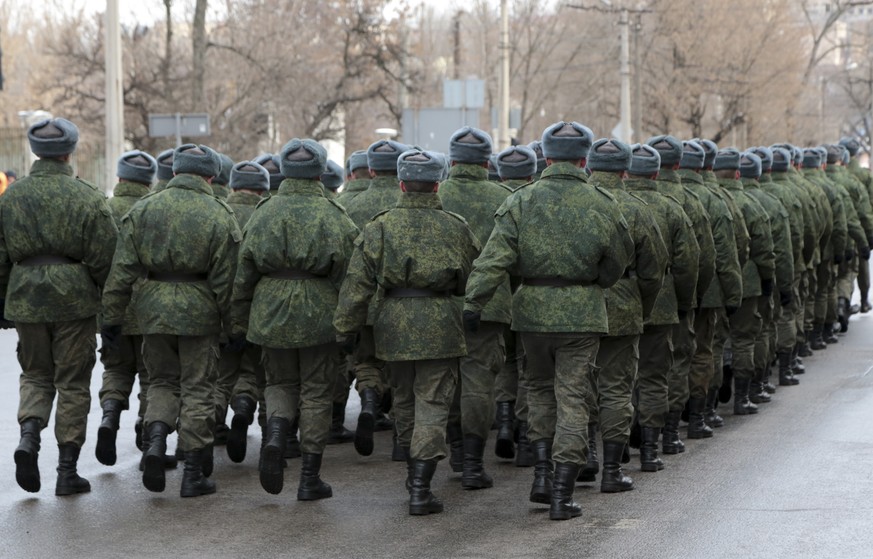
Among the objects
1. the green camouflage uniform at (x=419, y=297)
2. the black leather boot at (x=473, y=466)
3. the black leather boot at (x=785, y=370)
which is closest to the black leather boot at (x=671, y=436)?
the black leather boot at (x=473, y=466)

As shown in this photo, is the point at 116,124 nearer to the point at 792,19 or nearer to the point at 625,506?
the point at 625,506

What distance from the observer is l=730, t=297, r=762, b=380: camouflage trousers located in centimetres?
1248

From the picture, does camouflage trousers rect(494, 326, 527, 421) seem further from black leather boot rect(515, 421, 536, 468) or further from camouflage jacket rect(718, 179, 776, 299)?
camouflage jacket rect(718, 179, 776, 299)

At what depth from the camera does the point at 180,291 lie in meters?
9.08

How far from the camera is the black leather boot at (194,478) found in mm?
9039

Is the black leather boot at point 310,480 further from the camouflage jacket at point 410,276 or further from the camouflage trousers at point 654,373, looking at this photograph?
the camouflage trousers at point 654,373

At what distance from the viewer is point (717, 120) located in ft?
189

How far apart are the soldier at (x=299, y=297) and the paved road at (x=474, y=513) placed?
477 millimetres

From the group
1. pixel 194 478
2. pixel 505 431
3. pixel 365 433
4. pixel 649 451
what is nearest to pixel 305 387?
pixel 194 478

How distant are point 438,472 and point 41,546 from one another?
9.37 feet

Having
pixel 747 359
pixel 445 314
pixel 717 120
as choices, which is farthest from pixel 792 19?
pixel 445 314

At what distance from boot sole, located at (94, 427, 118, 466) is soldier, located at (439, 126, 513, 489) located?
2.09m

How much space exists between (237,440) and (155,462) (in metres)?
1.29

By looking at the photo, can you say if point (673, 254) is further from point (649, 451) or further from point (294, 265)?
point (294, 265)
